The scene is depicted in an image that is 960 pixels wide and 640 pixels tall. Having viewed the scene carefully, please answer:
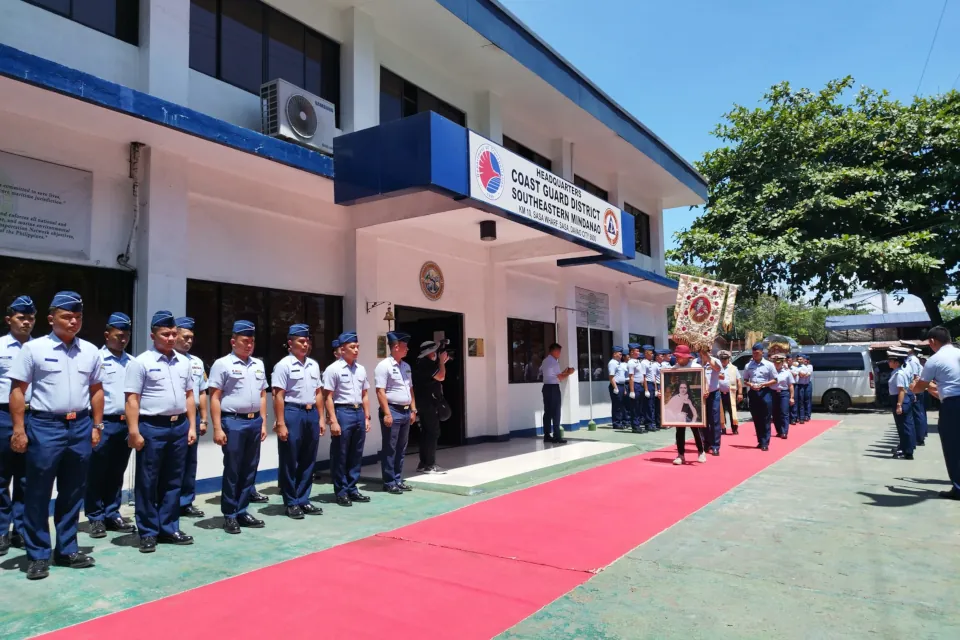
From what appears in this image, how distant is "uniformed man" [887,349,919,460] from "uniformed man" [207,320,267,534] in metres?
9.02

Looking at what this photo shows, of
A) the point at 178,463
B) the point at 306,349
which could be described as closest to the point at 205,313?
the point at 306,349

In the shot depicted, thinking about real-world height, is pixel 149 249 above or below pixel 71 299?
above

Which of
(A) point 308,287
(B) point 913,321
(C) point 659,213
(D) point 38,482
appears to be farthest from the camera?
(B) point 913,321

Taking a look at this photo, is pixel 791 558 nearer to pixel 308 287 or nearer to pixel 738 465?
pixel 738 465

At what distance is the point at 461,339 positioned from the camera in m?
11.6

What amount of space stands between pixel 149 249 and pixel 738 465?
27.0 ft

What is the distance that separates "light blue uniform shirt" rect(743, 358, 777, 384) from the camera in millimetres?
11117

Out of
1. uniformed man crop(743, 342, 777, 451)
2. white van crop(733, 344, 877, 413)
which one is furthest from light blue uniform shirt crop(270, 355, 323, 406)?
white van crop(733, 344, 877, 413)

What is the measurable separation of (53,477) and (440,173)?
442 centimetres

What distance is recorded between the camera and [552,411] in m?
11.8

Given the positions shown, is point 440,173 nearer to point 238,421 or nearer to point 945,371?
point 238,421

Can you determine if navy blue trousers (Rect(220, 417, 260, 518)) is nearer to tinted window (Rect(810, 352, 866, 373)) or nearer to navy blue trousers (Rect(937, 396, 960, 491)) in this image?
navy blue trousers (Rect(937, 396, 960, 491))

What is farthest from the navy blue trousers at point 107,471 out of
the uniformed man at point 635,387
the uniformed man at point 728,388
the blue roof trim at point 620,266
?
the uniformed man at point 635,387

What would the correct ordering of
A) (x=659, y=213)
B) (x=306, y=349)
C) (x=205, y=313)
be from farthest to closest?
(x=659, y=213) → (x=205, y=313) → (x=306, y=349)
